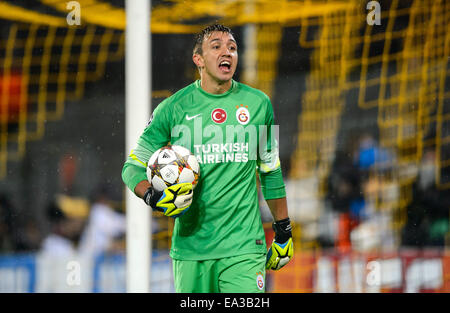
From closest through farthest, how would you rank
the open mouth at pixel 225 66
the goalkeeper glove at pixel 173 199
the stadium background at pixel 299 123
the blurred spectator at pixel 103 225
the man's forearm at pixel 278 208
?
the goalkeeper glove at pixel 173 199
the open mouth at pixel 225 66
the man's forearm at pixel 278 208
the stadium background at pixel 299 123
the blurred spectator at pixel 103 225

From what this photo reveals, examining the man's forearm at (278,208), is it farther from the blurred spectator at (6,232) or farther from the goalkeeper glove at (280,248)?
the blurred spectator at (6,232)

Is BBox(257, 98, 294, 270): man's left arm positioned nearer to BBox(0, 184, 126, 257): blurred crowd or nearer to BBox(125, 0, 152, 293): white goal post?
BBox(125, 0, 152, 293): white goal post

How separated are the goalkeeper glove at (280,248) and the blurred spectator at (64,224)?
2342 millimetres

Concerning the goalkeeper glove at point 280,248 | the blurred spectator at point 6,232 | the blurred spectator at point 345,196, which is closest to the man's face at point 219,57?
the goalkeeper glove at point 280,248

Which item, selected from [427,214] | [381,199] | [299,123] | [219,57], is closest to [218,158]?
[219,57]

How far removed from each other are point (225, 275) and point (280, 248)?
1.17 ft

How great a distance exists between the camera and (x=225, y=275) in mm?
3010

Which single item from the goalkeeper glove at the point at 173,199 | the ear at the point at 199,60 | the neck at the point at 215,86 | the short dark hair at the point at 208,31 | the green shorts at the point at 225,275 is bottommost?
the green shorts at the point at 225,275

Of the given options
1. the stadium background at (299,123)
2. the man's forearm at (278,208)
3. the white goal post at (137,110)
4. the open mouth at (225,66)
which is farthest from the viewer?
the stadium background at (299,123)

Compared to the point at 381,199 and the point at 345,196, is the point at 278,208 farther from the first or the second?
the point at 381,199

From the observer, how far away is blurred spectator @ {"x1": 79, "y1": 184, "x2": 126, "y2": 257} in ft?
16.6

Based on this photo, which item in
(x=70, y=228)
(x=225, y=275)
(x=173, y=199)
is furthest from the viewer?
(x=70, y=228)

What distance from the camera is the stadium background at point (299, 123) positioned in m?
4.84

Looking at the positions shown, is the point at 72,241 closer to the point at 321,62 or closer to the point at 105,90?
the point at 105,90
